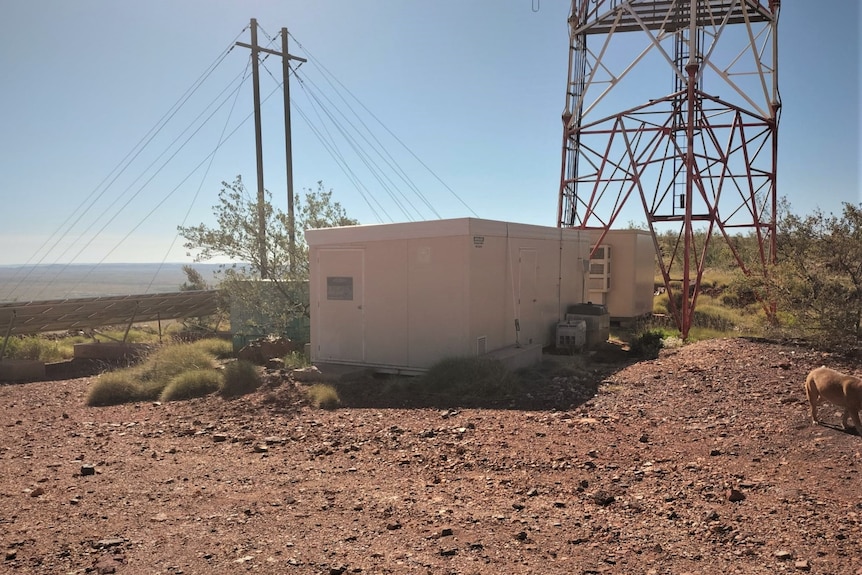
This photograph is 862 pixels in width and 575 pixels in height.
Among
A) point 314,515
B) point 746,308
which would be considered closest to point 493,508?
point 314,515

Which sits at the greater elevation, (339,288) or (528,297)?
(339,288)

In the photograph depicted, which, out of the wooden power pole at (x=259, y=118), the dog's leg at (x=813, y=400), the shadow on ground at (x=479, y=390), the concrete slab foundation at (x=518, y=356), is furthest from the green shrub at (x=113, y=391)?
the dog's leg at (x=813, y=400)

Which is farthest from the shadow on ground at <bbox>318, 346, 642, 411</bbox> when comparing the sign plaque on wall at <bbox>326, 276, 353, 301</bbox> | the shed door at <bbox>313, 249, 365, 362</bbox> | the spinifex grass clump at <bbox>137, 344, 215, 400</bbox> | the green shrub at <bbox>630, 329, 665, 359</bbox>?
the spinifex grass clump at <bbox>137, 344, 215, 400</bbox>

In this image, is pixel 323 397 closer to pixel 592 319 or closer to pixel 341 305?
pixel 341 305

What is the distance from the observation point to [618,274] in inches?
659

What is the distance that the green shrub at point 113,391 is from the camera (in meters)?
10.1

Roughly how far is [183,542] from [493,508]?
6.99 ft

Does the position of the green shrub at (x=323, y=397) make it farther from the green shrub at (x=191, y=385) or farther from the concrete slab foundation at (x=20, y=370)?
the concrete slab foundation at (x=20, y=370)

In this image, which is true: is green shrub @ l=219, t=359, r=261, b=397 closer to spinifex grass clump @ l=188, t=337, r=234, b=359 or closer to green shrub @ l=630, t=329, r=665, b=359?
spinifex grass clump @ l=188, t=337, r=234, b=359

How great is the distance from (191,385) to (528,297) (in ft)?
19.7

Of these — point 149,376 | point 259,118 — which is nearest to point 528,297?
point 149,376

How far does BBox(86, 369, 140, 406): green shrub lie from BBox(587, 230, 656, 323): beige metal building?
10.8 metres

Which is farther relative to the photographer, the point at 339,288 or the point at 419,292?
the point at 339,288

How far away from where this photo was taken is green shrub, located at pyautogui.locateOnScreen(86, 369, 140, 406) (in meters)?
10.1
